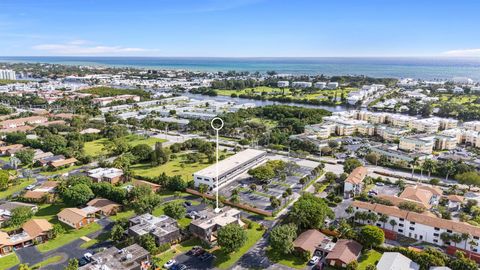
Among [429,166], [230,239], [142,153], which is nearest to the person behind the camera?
[230,239]

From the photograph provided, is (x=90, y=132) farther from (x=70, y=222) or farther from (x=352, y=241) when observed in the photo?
(x=352, y=241)

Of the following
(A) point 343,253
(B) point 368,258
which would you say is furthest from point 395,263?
(A) point 343,253

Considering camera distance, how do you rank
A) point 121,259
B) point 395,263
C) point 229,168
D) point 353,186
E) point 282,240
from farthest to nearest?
point 229,168
point 353,186
point 282,240
point 121,259
point 395,263

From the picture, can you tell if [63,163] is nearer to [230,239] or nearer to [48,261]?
[48,261]

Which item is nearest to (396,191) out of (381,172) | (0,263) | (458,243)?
(381,172)

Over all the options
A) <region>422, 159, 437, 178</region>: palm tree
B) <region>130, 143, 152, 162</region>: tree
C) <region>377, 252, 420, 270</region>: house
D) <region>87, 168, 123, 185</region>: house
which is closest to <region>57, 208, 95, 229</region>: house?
<region>87, 168, 123, 185</region>: house

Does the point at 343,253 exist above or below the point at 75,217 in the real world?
above

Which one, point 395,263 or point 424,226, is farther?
point 424,226
